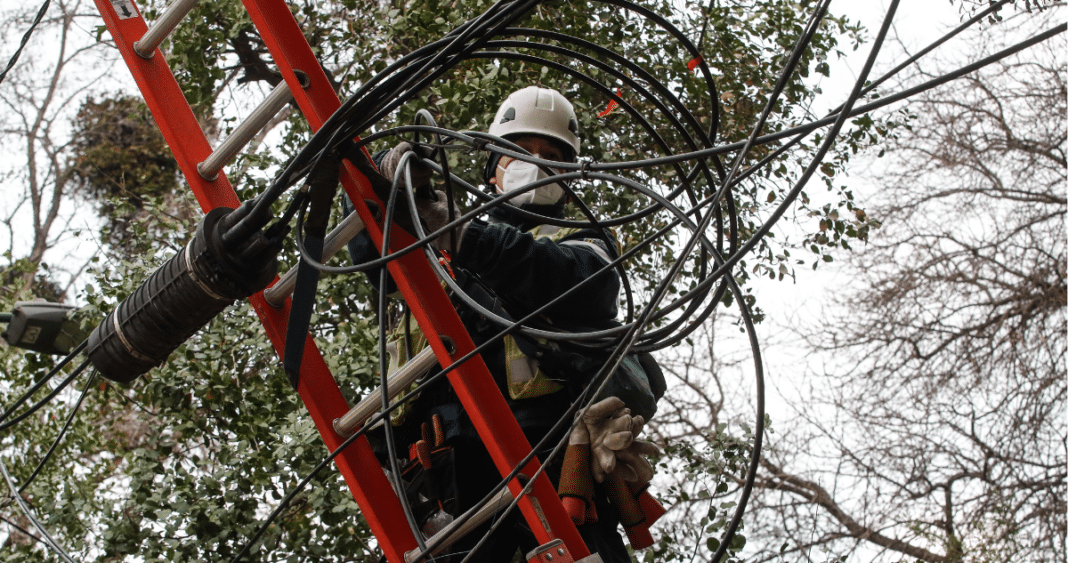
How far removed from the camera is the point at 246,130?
7.95ft

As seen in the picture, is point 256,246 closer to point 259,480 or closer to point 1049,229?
point 259,480

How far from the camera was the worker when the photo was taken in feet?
8.28

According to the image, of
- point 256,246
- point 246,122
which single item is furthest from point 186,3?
point 256,246

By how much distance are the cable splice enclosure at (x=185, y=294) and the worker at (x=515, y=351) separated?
389mm

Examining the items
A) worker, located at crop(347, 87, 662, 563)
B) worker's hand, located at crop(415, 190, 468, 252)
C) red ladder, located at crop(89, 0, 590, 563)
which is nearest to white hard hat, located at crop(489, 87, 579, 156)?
worker, located at crop(347, 87, 662, 563)

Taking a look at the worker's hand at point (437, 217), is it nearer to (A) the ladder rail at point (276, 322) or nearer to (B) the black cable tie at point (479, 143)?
(B) the black cable tie at point (479, 143)

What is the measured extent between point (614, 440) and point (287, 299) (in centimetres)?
98

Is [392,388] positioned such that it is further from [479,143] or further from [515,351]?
[479,143]

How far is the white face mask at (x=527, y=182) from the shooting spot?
10.0 ft

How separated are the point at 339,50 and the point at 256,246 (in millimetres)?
3713

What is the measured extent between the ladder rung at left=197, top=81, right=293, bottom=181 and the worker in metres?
0.31

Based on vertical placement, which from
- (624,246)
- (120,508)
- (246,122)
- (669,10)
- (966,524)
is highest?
(669,10)

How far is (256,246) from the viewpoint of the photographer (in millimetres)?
2320

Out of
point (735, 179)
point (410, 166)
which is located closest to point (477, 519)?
point (410, 166)
